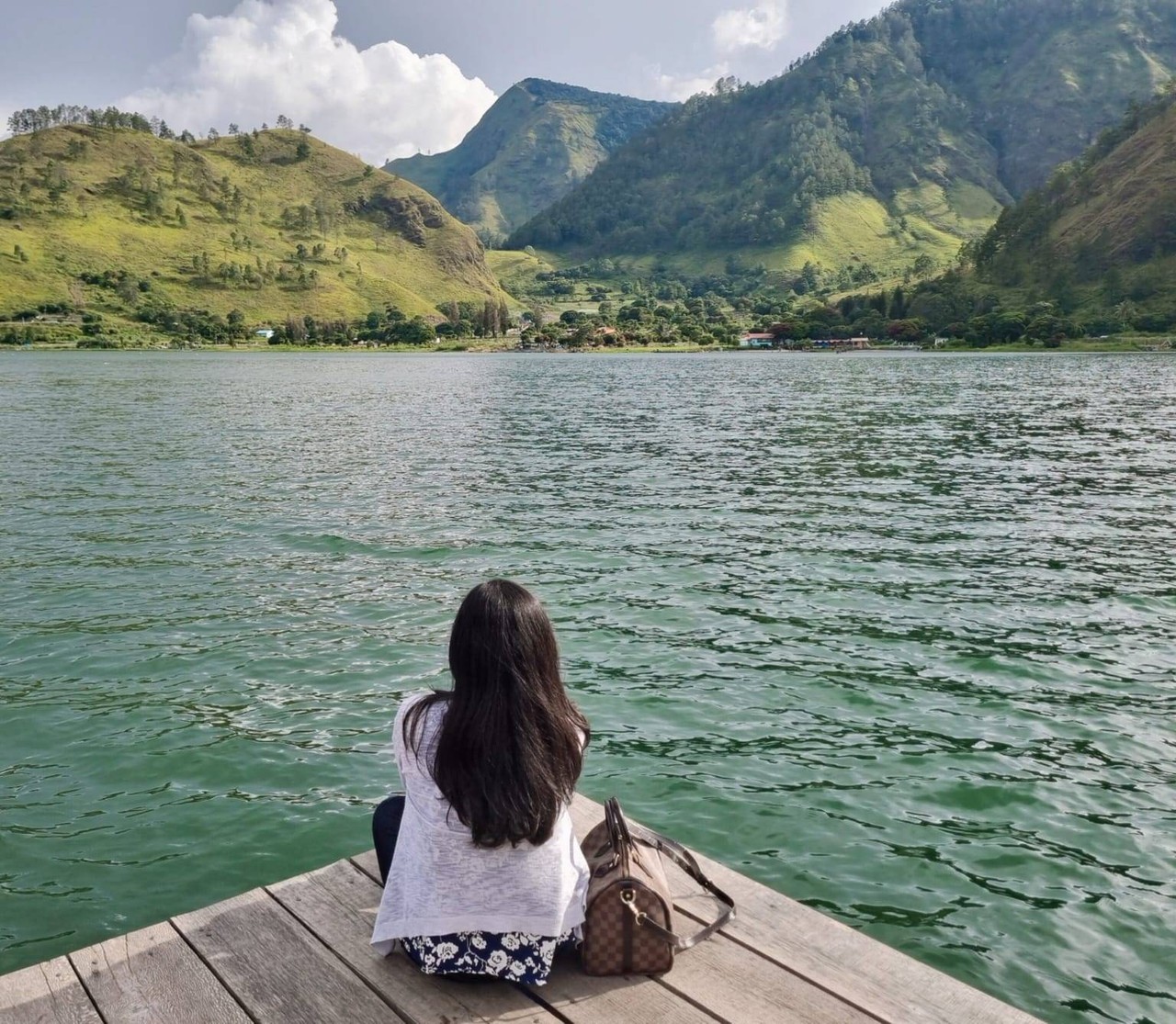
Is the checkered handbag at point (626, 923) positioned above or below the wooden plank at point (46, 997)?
above

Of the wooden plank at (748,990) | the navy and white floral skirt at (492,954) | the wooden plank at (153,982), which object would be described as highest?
the navy and white floral skirt at (492,954)

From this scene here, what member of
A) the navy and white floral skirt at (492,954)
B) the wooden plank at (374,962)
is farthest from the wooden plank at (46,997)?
the navy and white floral skirt at (492,954)

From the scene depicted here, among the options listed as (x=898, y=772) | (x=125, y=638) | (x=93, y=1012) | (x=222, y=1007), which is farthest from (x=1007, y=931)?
(x=125, y=638)

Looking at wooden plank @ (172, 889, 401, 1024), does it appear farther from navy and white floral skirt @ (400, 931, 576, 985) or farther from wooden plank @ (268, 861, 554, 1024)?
navy and white floral skirt @ (400, 931, 576, 985)

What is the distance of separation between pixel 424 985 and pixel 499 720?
6.91 ft

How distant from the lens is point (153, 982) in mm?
7047

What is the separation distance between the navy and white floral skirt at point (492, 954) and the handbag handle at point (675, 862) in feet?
2.45

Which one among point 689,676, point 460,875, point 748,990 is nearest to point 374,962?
point 460,875

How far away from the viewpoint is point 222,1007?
6715 mm

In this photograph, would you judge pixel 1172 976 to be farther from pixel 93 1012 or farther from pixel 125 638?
pixel 125 638

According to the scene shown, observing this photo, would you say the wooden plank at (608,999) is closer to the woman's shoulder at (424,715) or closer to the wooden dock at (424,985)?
the wooden dock at (424,985)

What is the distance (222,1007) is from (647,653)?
12.0m

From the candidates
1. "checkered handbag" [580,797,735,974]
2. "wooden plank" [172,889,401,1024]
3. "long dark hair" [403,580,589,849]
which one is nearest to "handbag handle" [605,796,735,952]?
"checkered handbag" [580,797,735,974]

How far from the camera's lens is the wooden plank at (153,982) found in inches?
262
